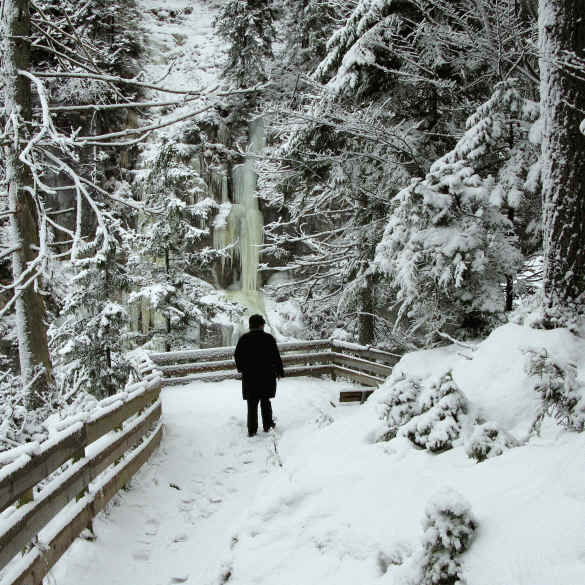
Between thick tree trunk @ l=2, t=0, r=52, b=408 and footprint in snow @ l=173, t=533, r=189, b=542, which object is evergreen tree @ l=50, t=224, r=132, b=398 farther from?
footprint in snow @ l=173, t=533, r=189, b=542

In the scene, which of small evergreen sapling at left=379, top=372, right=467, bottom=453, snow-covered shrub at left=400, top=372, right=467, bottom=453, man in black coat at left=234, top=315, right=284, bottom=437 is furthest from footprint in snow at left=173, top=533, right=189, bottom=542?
man in black coat at left=234, top=315, right=284, bottom=437

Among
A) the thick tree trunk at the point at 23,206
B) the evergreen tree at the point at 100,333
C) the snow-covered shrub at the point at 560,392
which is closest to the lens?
the snow-covered shrub at the point at 560,392

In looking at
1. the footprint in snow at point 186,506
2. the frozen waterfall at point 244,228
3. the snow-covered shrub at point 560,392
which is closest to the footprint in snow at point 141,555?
the footprint in snow at point 186,506

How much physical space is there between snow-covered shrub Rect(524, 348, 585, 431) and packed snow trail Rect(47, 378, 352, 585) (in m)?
2.74

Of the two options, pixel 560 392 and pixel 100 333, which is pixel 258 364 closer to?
pixel 100 333

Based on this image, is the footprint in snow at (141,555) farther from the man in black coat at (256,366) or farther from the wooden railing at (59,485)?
the man in black coat at (256,366)

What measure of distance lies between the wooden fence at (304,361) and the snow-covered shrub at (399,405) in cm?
443

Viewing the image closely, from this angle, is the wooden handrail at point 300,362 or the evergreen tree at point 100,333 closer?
the evergreen tree at point 100,333

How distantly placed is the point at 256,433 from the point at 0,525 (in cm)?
476

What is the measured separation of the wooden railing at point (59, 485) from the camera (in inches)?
100

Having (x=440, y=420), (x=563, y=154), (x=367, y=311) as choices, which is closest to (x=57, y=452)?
(x=440, y=420)

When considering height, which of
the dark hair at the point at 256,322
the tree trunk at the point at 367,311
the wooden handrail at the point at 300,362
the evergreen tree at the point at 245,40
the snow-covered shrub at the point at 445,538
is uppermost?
the evergreen tree at the point at 245,40

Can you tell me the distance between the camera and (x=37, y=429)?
3865mm

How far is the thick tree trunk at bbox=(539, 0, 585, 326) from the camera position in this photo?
4613 mm
